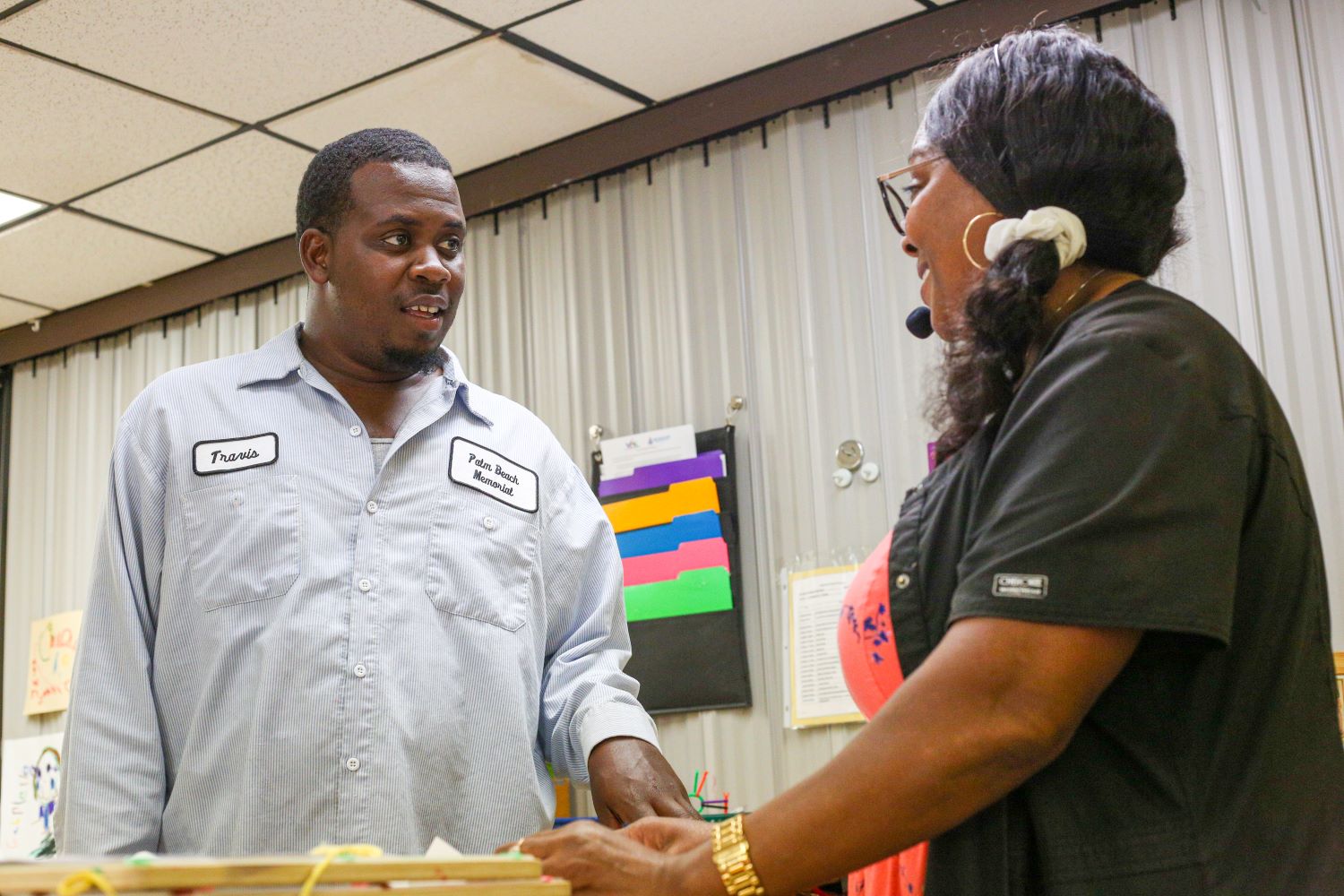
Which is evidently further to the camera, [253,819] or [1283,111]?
[1283,111]

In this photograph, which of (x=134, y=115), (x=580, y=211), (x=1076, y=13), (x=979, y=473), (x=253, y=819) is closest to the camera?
(x=979, y=473)

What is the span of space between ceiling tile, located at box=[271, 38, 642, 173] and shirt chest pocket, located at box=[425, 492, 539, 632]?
1914mm

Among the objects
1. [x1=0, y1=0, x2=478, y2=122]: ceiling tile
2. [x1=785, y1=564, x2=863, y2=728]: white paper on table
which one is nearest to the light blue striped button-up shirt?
[x1=785, y1=564, x2=863, y2=728]: white paper on table

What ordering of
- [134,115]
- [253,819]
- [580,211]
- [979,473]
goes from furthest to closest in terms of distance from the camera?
[580,211], [134,115], [253,819], [979,473]

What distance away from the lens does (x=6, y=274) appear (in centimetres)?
489

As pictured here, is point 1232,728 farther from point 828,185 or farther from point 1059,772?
point 828,185

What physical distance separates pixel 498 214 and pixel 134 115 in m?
1.09

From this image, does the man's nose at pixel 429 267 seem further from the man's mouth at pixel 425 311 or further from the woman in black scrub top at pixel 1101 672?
the woman in black scrub top at pixel 1101 672

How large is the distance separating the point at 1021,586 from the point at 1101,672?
0.29ft

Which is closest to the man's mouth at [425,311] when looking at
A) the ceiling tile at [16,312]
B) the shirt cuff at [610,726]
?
the shirt cuff at [610,726]

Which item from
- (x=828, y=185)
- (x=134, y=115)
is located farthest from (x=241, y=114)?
(x=828, y=185)

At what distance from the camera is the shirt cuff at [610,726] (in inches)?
71.5

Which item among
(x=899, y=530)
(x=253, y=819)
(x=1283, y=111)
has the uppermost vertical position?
(x=1283, y=111)

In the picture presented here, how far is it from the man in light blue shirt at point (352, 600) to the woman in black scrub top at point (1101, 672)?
612mm
